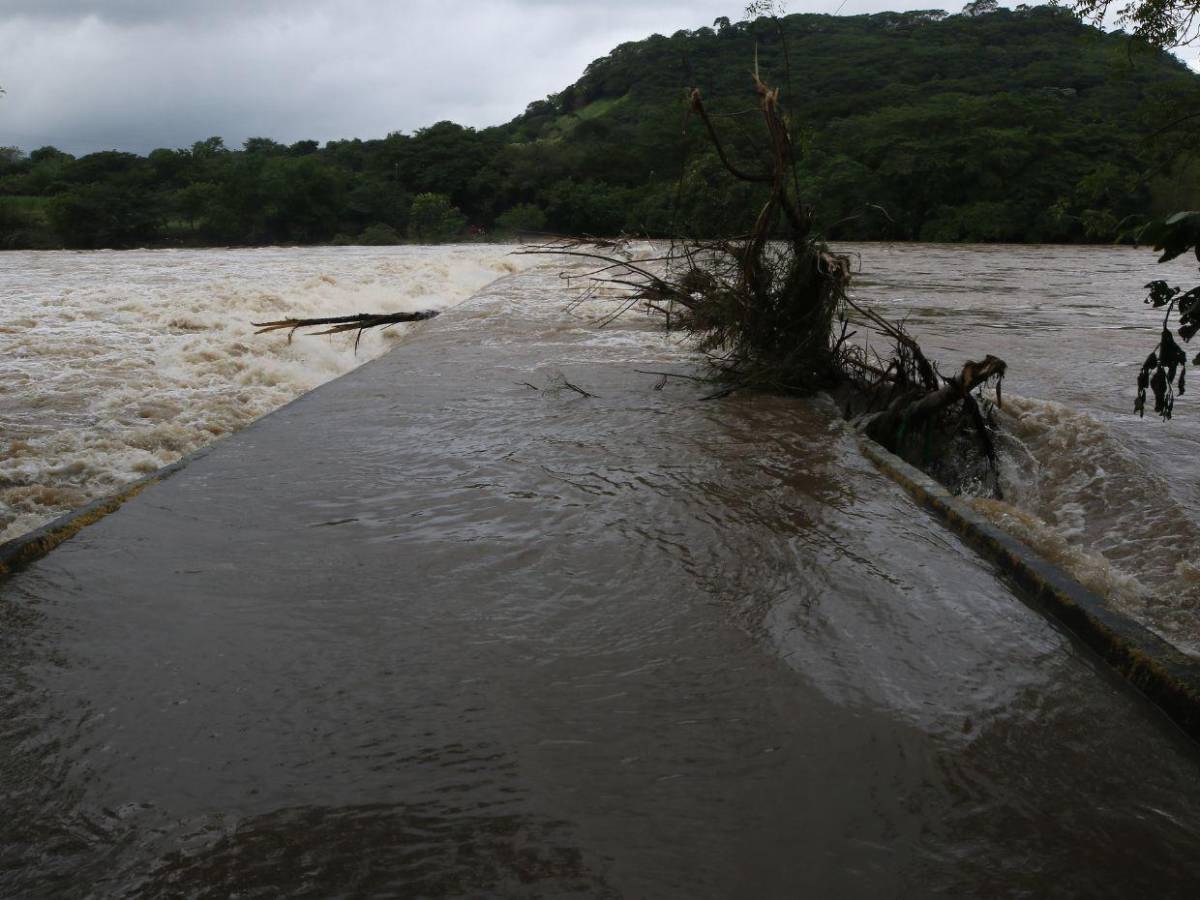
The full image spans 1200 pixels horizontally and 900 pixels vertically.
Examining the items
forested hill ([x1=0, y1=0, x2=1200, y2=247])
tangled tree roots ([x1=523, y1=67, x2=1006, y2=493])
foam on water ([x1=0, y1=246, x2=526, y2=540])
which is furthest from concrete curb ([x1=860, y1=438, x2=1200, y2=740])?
forested hill ([x1=0, y1=0, x2=1200, y2=247])

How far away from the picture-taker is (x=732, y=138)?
87.8ft

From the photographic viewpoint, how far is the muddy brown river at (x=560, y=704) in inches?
74.2

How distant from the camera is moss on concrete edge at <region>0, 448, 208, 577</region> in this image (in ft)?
11.3

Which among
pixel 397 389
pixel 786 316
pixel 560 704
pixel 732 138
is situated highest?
pixel 732 138

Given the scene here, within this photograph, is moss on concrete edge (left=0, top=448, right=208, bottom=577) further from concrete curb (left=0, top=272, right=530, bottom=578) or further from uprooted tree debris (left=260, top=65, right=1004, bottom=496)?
uprooted tree debris (left=260, top=65, right=1004, bottom=496)

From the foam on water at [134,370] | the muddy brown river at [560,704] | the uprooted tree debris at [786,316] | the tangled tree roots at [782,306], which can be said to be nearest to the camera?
the muddy brown river at [560,704]

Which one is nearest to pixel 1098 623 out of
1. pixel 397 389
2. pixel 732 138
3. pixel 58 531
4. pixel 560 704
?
pixel 560 704

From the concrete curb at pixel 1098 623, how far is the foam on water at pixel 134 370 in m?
4.72

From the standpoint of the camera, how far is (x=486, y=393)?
707 centimetres

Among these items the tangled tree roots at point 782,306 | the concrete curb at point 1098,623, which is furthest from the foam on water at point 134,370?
the concrete curb at point 1098,623

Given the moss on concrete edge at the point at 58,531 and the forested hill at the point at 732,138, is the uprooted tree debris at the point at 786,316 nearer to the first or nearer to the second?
the moss on concrete edge at the point at 58,531

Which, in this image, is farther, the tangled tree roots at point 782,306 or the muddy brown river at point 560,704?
the tangled tree roots at point 782,306

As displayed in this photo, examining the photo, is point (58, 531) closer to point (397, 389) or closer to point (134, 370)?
point (397, 389)

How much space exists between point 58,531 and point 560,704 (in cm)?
263
